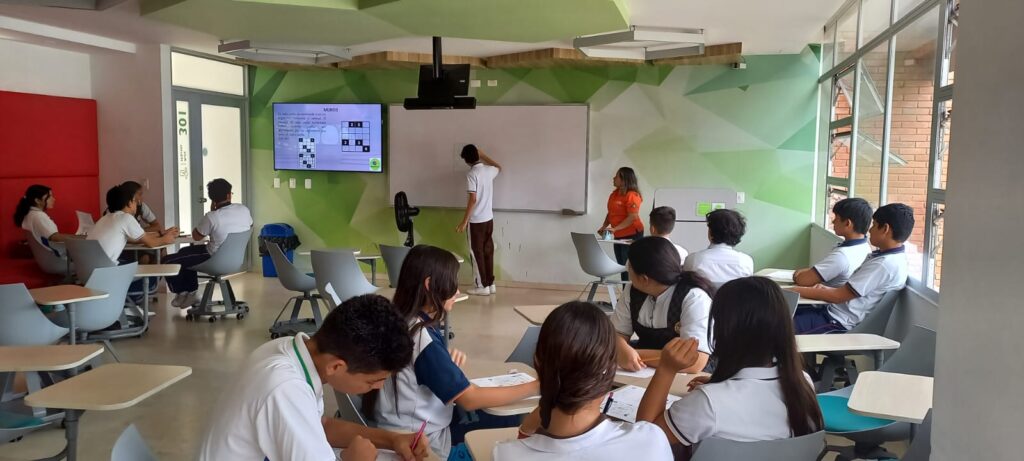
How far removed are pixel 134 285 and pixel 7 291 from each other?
10.1 ft

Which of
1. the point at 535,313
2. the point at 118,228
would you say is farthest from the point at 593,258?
the point at 118,228

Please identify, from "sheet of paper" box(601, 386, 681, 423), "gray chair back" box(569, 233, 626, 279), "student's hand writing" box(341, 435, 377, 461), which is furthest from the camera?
"gray chair back" box(569, 233, 626, 279)

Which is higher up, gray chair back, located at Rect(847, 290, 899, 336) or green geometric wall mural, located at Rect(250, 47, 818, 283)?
green geometric wall mural, located at Rect(250, 47, 818, 283)

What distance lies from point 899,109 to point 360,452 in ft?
15.0

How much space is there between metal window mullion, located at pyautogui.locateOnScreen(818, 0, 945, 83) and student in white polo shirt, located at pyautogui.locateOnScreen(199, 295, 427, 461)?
153 inches

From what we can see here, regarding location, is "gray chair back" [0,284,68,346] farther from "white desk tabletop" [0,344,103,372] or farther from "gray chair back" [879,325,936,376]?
"gray chair back" [879,325,936,376]

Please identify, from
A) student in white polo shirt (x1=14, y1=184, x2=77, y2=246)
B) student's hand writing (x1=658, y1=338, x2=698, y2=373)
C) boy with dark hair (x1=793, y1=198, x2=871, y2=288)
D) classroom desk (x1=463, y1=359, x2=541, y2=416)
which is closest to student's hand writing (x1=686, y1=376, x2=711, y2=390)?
student's hand writing (x1=658, y1=338, x2=698, y2=373)

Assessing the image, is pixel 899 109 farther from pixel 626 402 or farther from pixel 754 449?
pixel 754 449

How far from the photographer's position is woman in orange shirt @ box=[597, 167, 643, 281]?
304 inches

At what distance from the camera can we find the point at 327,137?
9633 millimetres

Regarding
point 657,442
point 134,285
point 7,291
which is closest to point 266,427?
point 657,442

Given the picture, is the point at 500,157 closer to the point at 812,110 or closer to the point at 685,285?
the point at 812,110

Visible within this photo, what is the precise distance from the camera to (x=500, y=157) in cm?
909

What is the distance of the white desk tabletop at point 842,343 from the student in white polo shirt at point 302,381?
2.27 meters
